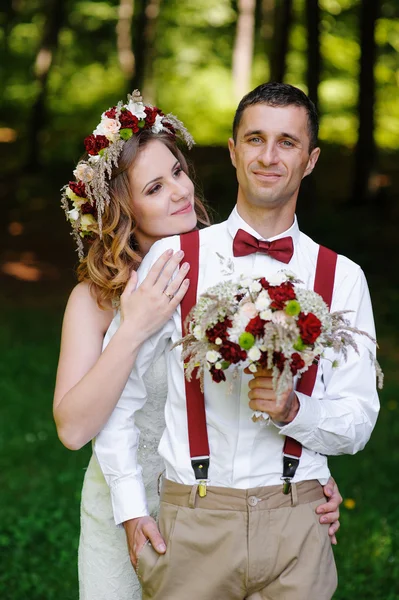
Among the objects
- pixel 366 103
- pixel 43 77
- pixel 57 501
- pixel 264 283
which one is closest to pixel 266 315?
pixel 264 283

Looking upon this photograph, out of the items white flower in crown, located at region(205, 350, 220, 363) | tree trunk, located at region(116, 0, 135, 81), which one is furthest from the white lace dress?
tree trunk, located at region(116, 0, 135, 81)

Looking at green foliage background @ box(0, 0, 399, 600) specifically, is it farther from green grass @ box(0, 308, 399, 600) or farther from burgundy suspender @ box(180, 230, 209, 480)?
burgundy suspender @ box(180, 230, 209, 480)

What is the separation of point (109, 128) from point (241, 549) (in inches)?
73.5

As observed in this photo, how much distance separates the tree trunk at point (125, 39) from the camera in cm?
2694

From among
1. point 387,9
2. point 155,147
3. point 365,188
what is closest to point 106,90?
point 387,9

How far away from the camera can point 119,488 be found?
133 inches

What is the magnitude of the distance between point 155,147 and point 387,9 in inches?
799

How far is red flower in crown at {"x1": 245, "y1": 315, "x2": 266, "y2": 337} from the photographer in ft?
8.84

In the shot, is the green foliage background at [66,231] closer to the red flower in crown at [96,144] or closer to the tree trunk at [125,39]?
the tree trunk at [125,39]

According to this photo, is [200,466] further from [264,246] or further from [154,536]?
[264,246]

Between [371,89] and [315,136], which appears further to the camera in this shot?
[371,89]

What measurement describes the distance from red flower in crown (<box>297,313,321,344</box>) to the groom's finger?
980mm

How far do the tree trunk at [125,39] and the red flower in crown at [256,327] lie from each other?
A: 82.6ft

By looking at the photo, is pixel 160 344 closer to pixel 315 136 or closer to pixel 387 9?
pixel 315 136
